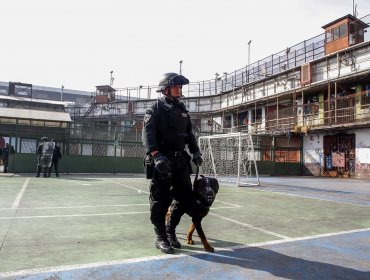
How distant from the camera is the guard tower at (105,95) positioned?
4461 centimetres

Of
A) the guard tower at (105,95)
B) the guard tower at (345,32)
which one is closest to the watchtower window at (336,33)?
the guard tower at (345,32)

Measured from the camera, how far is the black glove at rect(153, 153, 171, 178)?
3.71 m

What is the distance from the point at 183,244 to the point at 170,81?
6.74ft

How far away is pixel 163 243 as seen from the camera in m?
3.83

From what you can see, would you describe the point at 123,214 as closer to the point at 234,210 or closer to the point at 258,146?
the point at 234,210

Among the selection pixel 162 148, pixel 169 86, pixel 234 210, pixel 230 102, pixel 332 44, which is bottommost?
pixel 234 210

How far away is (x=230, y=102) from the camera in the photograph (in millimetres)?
35656

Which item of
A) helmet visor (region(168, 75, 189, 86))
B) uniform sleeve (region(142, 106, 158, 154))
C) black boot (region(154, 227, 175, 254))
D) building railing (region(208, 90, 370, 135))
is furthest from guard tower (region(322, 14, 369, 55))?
black boot (region(154, 227, 175, 254))

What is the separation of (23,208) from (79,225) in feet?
6.83

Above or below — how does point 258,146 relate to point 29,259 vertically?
above

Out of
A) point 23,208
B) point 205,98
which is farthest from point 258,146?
point 23,208

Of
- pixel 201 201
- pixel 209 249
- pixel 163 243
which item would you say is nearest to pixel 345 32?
pixel 201 201

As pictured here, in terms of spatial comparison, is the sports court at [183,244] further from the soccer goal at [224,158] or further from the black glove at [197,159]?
the soccer goal at [224,158]

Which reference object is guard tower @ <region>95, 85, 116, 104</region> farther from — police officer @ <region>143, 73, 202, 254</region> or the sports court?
police officer @ <region>143, 73, 202, 254</region>
